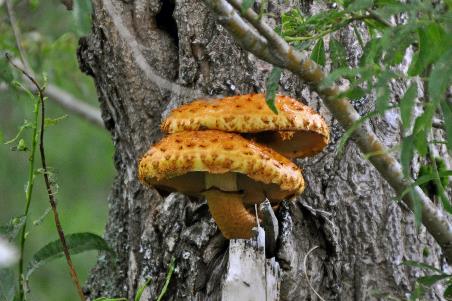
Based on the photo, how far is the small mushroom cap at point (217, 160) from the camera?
3.04 m

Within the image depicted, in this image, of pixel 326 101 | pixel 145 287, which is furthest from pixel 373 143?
pixel 145 287

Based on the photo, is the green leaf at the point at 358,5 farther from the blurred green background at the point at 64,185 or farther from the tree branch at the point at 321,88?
the blurred green background at the point at 64,185

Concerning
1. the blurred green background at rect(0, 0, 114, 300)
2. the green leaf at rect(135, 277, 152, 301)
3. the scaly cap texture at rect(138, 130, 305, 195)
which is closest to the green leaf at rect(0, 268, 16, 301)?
the green leaf at rect(135, 277, 152, 301)

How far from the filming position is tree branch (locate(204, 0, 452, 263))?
2801 mm

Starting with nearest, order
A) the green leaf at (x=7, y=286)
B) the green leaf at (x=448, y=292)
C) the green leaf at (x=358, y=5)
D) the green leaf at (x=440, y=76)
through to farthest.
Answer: the green leaf at (x=440, y=76)
the green leaf at (x=358, y=5)
the green leaf at (x=448, y=292)
the green leaf at (x=7, y=286)

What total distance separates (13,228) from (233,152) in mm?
972

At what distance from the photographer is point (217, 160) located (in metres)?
3.03

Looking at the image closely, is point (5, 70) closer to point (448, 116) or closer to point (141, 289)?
point (141, 289)

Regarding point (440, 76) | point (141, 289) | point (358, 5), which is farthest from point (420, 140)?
point (141, 289)

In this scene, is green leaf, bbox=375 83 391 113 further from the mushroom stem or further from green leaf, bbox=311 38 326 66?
the mushroom stem

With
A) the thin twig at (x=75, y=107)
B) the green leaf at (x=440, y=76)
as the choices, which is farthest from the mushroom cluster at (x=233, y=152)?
the thin twig at (x=75, y=107)

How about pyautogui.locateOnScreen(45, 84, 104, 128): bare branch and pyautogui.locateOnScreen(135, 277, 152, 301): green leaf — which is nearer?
pyautogui.locateOnScreen(135, 277, 152, 301): green leaf

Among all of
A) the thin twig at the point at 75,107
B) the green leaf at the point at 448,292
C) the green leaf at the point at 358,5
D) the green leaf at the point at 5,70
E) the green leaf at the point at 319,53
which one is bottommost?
the green leaf at the point at 448,292

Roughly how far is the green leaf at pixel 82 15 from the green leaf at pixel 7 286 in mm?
1355
